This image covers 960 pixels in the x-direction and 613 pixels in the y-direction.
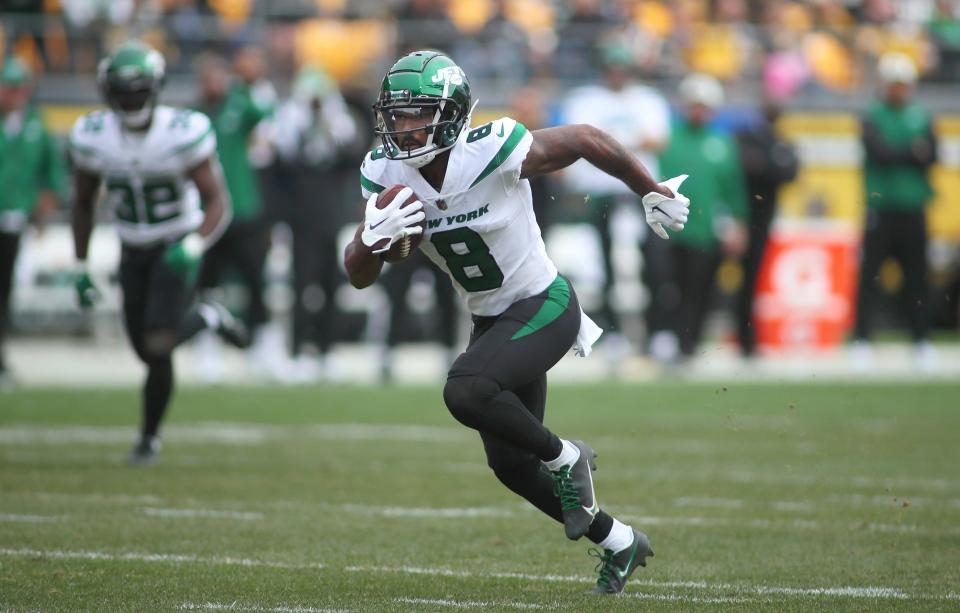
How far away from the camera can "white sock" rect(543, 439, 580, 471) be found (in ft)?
15.1

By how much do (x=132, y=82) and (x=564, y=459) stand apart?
12.8 ft

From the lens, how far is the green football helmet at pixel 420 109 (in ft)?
15.2

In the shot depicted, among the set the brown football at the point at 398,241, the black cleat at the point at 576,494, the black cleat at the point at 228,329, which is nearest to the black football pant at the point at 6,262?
the black cleat at the point at 228,329

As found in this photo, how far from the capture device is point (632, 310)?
1650cm

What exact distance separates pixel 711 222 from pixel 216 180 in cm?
587

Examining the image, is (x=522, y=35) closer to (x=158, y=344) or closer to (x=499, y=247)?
(x=158, y=344)

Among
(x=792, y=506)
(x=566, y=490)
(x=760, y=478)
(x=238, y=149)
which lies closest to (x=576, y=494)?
(x=566, y=490)

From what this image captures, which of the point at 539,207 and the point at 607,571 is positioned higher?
the point at 607,571

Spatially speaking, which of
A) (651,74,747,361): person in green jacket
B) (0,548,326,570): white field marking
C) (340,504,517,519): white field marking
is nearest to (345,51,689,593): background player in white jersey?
(0,548,326,570): white field marking

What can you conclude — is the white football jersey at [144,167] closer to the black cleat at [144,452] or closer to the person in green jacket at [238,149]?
the black cleat at [144,452]

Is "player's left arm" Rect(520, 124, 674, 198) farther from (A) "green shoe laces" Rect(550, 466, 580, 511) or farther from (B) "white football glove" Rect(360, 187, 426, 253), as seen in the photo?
(A) "green shoe laces" Rect(550, 466, 580, 511)

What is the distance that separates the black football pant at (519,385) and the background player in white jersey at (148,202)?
9.90ft

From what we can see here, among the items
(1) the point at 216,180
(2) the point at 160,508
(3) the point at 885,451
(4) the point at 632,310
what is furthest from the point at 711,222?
(2) the point at 160,508

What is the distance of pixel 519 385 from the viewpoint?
4.68 meters
